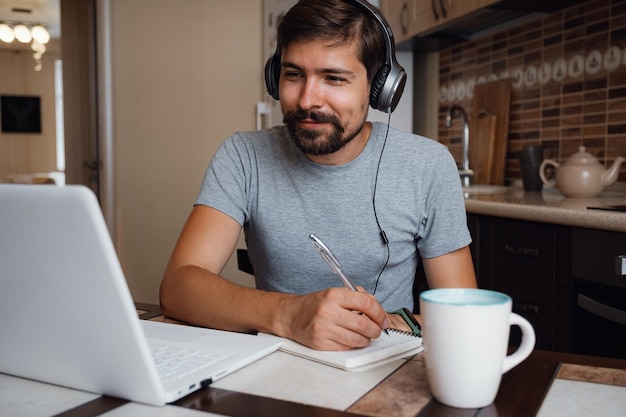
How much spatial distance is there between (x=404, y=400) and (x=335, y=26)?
32.4 inches

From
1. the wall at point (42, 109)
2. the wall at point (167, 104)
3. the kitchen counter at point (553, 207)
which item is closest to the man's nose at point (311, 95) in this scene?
the kitchen counter at point (553, 207)

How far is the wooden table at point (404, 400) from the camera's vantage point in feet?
2.09

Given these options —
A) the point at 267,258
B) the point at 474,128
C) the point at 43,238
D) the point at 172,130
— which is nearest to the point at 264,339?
the point at 43,238

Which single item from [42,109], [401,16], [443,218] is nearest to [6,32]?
[42,109]

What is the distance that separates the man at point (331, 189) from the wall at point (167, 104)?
252cm

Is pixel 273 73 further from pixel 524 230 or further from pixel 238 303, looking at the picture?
pixel 524 230

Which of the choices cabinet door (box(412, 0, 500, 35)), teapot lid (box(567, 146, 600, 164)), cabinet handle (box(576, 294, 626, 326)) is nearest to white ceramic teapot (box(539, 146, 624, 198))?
teapot lid (box(567, 146, 600, 164))

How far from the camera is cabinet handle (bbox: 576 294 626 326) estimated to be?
1650 millimetres

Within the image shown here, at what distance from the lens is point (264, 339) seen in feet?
2.83

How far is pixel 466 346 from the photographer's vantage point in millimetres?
629

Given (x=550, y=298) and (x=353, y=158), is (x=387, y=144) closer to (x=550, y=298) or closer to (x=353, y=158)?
(x=353, y=158)

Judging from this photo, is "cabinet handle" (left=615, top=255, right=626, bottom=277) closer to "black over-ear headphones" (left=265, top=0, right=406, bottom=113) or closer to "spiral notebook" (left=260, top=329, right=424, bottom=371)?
"black over-ear headphones" (left=265, top=0, right=406, bottom=113)

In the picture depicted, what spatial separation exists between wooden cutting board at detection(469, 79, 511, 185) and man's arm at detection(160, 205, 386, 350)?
1952 mm

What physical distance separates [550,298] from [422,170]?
2.56ft
